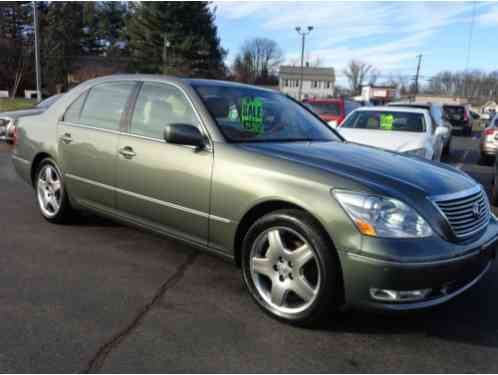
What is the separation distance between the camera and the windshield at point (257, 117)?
3.65m

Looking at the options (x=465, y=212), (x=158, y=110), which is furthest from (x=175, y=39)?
(x=465, y=212)

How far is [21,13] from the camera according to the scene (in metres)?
54.8

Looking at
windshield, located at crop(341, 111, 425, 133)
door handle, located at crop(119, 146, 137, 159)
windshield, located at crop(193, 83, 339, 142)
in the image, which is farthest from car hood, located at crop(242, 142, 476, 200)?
windshield, located at crop(341, 111, 425, 133)

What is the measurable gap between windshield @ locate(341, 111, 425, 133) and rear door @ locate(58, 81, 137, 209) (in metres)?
5.51

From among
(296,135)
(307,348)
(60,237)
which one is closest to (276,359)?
(307,348)

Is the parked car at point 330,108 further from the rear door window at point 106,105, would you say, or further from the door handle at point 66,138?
the door handle at point 66,138

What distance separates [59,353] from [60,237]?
2.28 meters

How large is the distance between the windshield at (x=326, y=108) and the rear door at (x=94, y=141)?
9.07m

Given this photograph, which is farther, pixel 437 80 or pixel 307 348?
pixel 437 80

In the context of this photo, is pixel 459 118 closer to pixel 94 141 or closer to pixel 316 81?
pixel 94 141

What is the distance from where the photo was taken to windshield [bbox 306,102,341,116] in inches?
508

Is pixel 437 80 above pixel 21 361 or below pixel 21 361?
above

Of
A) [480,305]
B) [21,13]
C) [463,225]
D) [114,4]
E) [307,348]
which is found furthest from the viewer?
[114,4]

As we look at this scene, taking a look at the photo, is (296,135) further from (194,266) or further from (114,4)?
(114,4)
